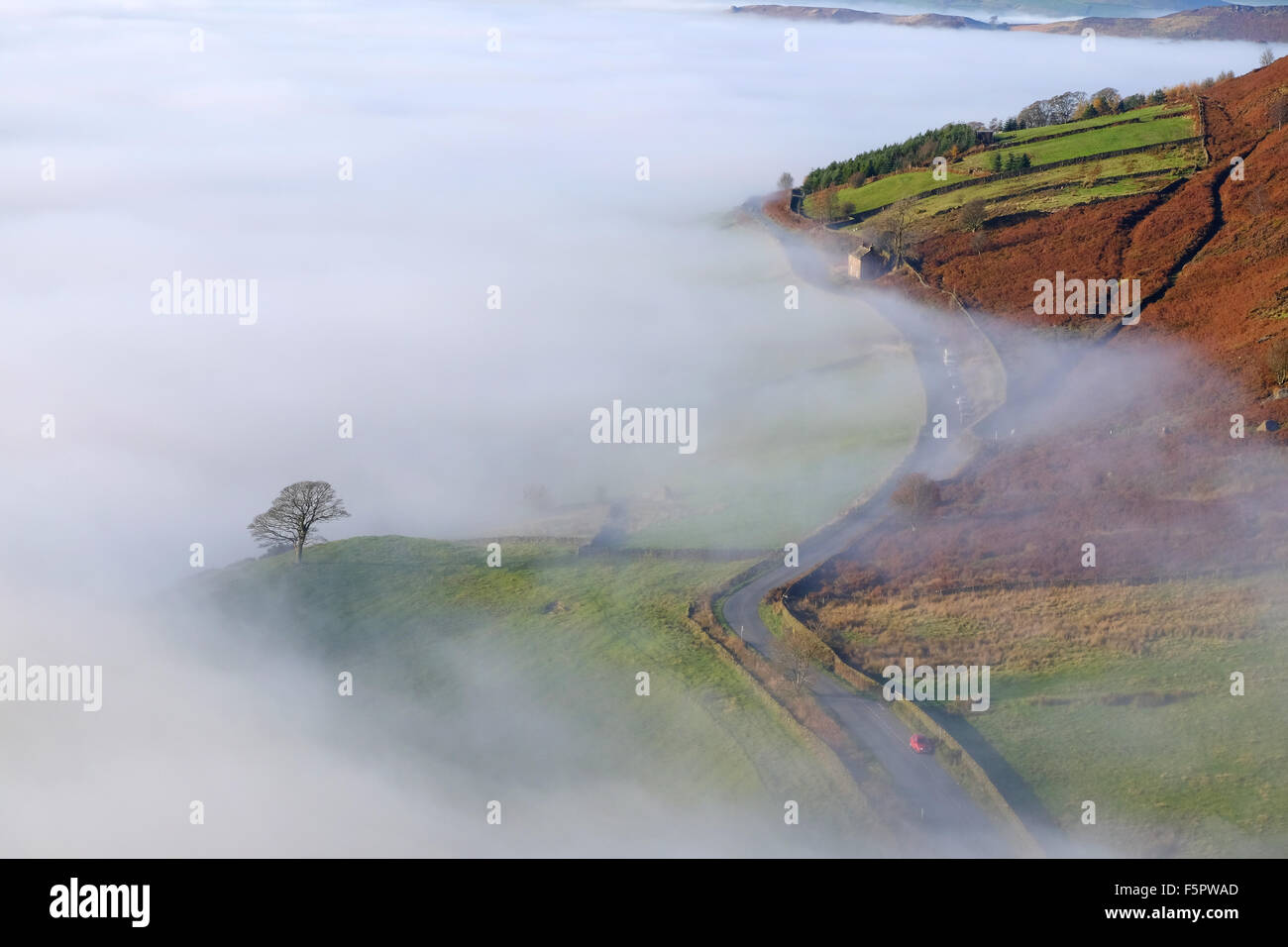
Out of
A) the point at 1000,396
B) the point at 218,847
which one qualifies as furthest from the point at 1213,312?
the point at 218,847

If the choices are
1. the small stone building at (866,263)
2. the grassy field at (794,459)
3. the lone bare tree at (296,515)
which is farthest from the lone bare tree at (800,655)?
the small stone building at (866,263)

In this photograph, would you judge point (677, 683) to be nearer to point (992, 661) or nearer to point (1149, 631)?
point (992, 661)

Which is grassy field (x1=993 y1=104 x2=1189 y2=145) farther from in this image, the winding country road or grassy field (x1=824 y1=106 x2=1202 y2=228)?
the winding country road

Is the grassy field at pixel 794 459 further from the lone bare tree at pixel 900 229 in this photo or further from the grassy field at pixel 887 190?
the grassy field at pixel 887 190

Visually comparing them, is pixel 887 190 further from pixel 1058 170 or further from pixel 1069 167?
pixel 1069 167

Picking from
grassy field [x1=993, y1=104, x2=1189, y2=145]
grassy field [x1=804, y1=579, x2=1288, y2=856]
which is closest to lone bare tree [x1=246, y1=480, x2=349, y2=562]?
grassy field [x1=804, y1=579, x2=1288, y2=856]

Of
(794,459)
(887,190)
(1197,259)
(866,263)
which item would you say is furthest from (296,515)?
(887,190)
